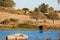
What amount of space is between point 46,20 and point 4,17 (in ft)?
26.7

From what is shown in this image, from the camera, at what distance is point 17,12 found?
48500 mm

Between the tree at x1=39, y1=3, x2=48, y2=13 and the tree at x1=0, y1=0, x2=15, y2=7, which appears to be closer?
the tree at x1=39, y1=3, x2=48, y2=13

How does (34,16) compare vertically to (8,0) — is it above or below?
below

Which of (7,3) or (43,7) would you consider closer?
(43,7)

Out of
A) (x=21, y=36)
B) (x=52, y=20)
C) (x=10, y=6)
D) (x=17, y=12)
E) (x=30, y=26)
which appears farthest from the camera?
(x=10, y=6)

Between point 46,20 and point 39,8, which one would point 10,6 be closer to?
point 39,8

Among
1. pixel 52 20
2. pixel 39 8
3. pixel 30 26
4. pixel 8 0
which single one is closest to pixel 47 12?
pixel 39 8

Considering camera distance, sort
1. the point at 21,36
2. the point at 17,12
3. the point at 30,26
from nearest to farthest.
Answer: the point at 21,36 < the point at 30,26 < the point at 17,12

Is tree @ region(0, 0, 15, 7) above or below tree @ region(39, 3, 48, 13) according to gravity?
above

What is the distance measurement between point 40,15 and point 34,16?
1840 mm

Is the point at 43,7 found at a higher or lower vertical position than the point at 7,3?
lower

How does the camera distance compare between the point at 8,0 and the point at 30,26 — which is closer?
the point at 30,26

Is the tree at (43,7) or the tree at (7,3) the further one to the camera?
the tree at (7,3)

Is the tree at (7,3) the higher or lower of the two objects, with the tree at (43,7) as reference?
higher
